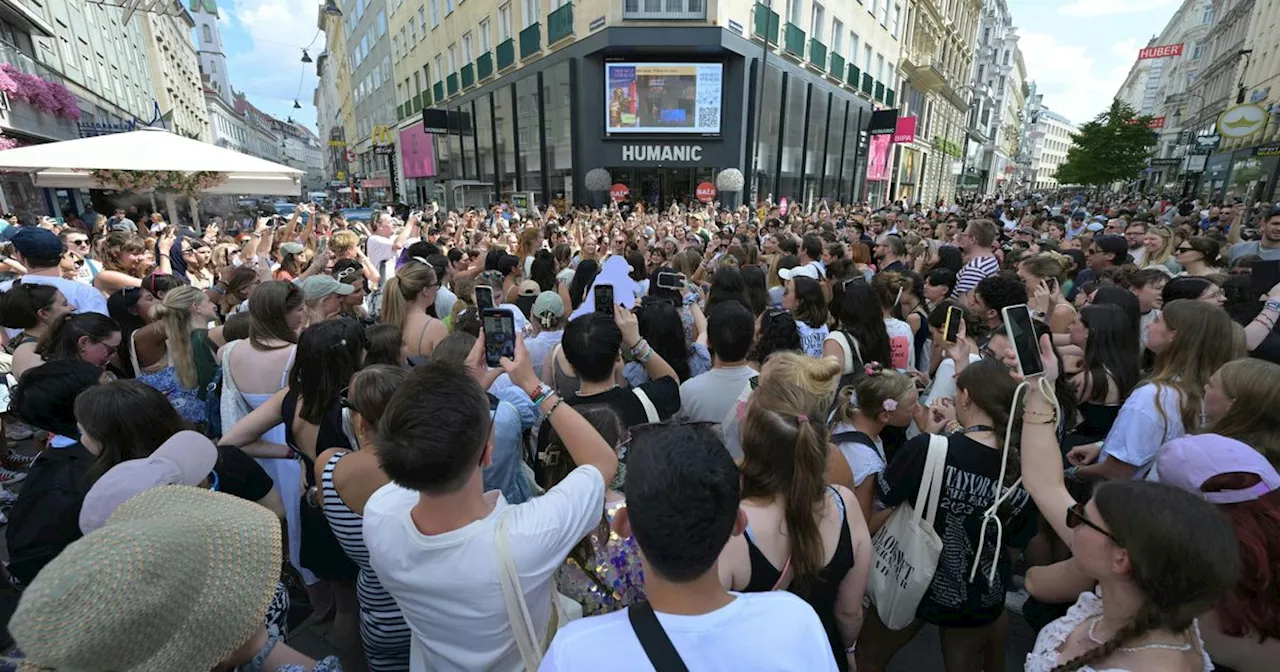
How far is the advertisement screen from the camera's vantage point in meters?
19.1

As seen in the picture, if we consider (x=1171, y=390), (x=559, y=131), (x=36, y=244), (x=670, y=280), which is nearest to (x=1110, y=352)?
(x=1171, y=390)

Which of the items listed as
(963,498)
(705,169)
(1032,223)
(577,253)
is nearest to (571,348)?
(963,498)

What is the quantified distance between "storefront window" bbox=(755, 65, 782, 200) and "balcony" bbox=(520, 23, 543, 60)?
29.8ft

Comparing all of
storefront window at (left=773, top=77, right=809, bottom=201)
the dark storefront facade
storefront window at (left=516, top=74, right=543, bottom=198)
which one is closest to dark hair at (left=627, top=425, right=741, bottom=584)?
the dark storefront facade

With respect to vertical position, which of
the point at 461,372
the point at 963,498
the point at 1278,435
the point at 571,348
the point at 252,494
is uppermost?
the point at 461,372

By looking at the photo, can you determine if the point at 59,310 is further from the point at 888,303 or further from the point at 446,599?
the point at 888,303

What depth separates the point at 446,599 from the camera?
4.65ft

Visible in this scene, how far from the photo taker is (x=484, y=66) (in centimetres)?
2541

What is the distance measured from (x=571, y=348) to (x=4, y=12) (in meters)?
22.6

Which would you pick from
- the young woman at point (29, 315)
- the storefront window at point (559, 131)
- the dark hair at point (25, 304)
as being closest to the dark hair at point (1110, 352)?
the young woman at point (29, 315)

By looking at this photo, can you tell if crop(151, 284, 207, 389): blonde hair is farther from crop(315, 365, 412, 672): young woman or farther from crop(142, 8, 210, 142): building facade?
crop(142, 8, 210, 142): building facade

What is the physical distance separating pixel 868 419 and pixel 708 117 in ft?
63.0

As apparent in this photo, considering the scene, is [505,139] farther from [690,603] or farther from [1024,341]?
[690,603]

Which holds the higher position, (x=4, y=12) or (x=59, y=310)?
(x=4, y=12)
